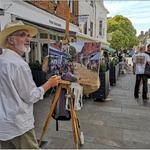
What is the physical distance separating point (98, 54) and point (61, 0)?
9.78 meters

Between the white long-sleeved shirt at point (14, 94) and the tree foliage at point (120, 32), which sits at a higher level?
the tree foliage at point (120, 32)

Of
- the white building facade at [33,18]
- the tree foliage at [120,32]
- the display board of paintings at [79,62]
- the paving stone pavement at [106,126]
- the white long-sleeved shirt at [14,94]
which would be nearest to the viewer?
the white long-sleeved shirt at [14,94]

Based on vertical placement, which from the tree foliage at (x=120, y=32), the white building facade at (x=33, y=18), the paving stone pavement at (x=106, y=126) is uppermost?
the tree foliage at (x=120, y=32)

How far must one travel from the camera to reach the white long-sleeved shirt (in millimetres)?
2191

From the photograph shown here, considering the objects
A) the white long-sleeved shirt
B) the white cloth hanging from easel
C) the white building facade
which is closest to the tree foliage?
the white building facade

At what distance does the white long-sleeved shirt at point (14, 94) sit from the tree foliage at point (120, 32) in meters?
39.5

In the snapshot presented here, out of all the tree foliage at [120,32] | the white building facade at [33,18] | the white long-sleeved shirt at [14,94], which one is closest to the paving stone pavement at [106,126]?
the white long-sleeved shirt at [14,94]

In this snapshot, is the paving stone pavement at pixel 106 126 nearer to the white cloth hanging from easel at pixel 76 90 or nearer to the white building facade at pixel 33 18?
the white cloth hanging from easel at pixel 76 90

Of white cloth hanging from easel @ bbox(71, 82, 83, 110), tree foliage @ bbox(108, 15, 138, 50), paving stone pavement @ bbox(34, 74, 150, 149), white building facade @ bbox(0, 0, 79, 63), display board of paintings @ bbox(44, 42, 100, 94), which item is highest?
tree foliage @ bbox(108, 15, 138, 50)

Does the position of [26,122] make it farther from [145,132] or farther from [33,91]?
[145,132]

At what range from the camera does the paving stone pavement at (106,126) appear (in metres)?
4.20

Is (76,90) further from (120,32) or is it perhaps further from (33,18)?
(120,32)

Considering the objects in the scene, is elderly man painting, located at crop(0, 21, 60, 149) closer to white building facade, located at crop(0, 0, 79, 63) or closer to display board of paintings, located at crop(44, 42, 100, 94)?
display board of paintings, located at crop(44, 42, 100, 94)

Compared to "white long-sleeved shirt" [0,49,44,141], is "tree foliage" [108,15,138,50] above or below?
above
